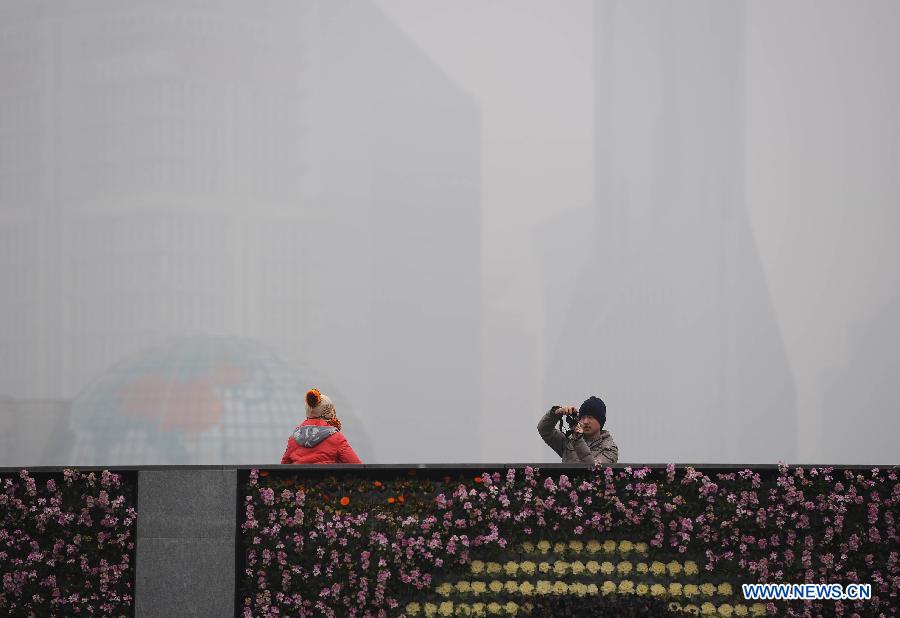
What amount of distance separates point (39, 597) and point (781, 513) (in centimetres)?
772

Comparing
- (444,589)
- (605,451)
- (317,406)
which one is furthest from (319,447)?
(605,451)

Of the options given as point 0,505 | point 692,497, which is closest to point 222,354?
point 0,505

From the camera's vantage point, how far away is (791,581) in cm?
1025

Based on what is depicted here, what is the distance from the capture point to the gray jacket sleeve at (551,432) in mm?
11469

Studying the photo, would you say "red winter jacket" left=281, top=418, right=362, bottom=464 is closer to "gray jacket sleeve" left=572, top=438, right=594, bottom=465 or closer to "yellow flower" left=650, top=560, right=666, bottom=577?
"gray jacket sleeve" left=572, top=438, right=594, bottom=465

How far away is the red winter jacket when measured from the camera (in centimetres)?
1120

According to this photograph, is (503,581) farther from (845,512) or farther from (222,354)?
(222,354)

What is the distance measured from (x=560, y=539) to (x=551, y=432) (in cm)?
148

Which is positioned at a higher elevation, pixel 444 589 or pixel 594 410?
pixel 594 410

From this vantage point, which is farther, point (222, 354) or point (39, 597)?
point (222, 354)

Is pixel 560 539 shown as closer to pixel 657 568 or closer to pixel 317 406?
pixel 657 568

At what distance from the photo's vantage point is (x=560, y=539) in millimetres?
10430

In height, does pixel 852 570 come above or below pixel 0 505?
below

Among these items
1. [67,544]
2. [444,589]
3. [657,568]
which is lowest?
[444,589]
